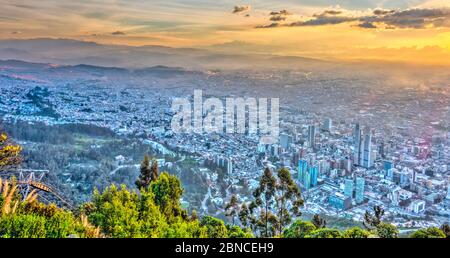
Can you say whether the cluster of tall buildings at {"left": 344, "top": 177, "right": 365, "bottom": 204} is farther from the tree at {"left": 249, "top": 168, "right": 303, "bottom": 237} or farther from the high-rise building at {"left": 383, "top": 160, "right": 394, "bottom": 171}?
the tree at {"left": 249, "top": 168, "right": 303, "bottom": 237}

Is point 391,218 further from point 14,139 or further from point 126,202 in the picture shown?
point 14,139

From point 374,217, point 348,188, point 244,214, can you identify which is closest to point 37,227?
point 244,214

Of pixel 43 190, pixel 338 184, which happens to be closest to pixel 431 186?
pixel 338 184

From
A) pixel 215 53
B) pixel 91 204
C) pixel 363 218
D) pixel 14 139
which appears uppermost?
pixel 215 53

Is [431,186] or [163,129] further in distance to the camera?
[163,129]

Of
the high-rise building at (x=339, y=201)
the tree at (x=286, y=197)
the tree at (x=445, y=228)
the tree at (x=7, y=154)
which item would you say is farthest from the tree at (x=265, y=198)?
the tree at (x=7, y=154)
